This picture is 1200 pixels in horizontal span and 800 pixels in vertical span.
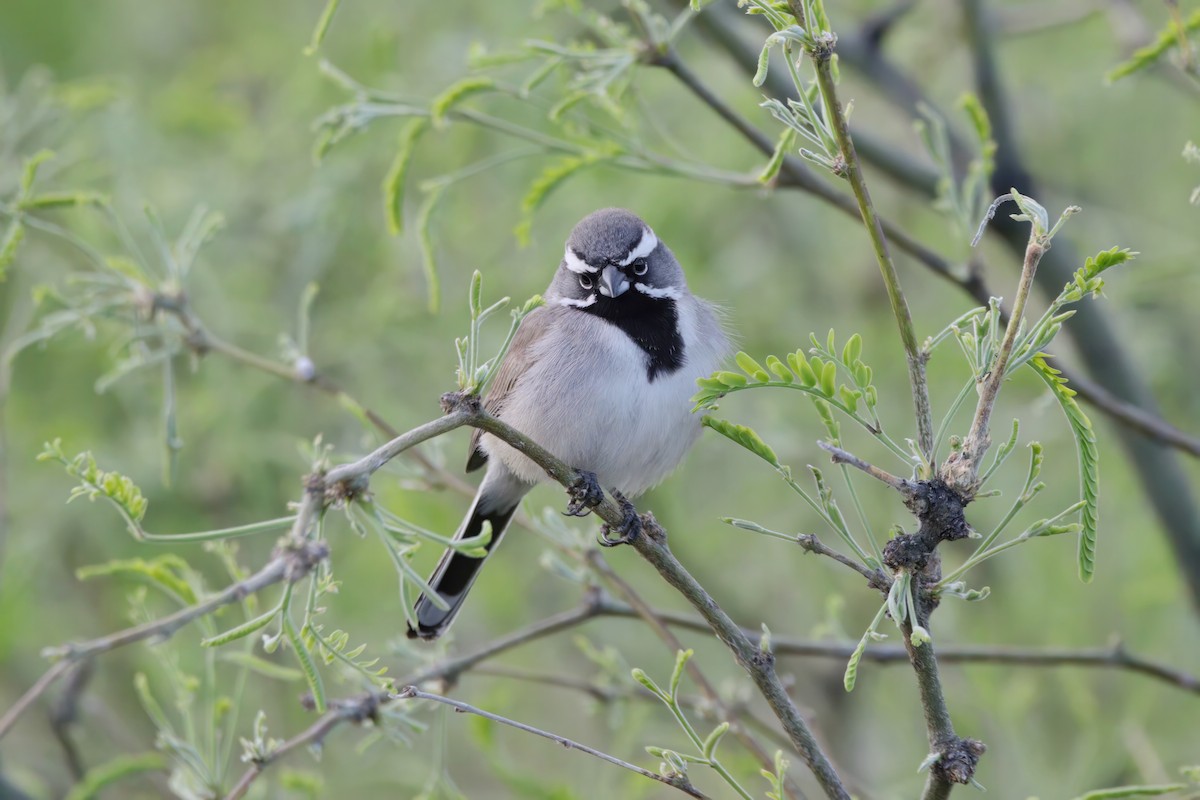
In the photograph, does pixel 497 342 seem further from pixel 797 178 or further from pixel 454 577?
pixel 797 178

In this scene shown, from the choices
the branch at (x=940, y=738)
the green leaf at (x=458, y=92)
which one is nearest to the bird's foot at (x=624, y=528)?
the branch at (x=940, y=738)

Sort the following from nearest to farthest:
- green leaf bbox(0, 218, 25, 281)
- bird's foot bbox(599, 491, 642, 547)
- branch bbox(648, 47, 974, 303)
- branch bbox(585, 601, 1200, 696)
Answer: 1. bird's foot bbox(599, 491, 642, 547)
2. green leaf bbox(0, 218, 25, 281)
3. branch bbox(585, 601, 1200, 696)
4. branch bbox(648, 47, 974, 303)

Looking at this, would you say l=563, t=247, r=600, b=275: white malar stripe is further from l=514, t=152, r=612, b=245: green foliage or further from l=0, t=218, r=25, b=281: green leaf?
l=0, t=218, r=25, b=281: green leaf

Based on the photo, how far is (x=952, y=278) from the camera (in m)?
4.14

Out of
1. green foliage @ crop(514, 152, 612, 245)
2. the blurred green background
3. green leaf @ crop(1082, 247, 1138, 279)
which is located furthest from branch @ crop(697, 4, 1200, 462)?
green leaf @ crop(1082, 247, 1138, 279)

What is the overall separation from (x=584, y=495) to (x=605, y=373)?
0.84 m

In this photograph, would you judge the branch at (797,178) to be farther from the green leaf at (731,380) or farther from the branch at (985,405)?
the branch at (985,405)

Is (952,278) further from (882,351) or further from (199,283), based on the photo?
(199,283)

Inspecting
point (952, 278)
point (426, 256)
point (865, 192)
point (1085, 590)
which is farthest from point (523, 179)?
point (865, 192)

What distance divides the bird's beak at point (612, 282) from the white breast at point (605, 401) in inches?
5.2

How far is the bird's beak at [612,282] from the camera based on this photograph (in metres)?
4.67

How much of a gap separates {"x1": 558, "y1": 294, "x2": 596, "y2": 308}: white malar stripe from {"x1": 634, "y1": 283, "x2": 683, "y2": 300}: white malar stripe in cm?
17

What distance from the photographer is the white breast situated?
4.54m

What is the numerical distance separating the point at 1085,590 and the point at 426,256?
4117 millimetres
